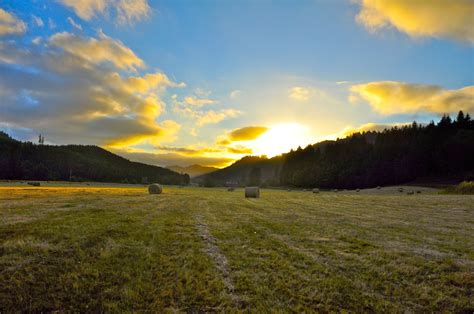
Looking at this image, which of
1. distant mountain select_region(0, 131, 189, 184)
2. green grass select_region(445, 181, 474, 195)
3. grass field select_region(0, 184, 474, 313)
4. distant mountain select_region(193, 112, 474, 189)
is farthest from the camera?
distant mountain select_region(0, 131, 189, 184)

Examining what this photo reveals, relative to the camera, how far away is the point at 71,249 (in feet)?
27.7

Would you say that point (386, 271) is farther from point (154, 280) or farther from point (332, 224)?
point (332, 224)

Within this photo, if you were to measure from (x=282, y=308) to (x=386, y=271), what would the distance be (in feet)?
12.5

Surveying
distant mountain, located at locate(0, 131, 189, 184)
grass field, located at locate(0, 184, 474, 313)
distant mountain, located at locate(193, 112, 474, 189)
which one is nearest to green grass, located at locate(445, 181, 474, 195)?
distant mountain, located at locate(193, 112, 474, 189)

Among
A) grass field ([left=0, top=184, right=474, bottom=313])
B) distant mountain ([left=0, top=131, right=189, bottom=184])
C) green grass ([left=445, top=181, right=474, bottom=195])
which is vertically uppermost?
distant mountain ([left=0, top=131, right=189, bottom=184])

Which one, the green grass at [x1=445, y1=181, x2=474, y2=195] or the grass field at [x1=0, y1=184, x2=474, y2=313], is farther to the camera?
the green grass at [x1=445, y1=181, x2=474, y2=195]

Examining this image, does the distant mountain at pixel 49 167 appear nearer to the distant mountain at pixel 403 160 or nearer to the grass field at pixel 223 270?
the distant mountain at pixel 403 160

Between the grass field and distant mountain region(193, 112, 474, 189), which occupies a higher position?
distant mountain region(193, 112, 474, 189)

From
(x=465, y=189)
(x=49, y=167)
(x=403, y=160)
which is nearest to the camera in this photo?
(x=465, y=189)

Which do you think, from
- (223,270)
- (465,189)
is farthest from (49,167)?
(465,189)

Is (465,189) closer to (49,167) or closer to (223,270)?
(223,270)

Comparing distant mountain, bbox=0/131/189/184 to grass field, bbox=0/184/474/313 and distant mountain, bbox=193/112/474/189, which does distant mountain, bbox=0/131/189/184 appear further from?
grass field, bbox=0/184/474/313

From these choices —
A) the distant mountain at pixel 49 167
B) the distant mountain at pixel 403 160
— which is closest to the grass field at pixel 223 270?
the distant mountain at pixel 403 160

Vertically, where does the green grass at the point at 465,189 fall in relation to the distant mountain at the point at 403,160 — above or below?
below
